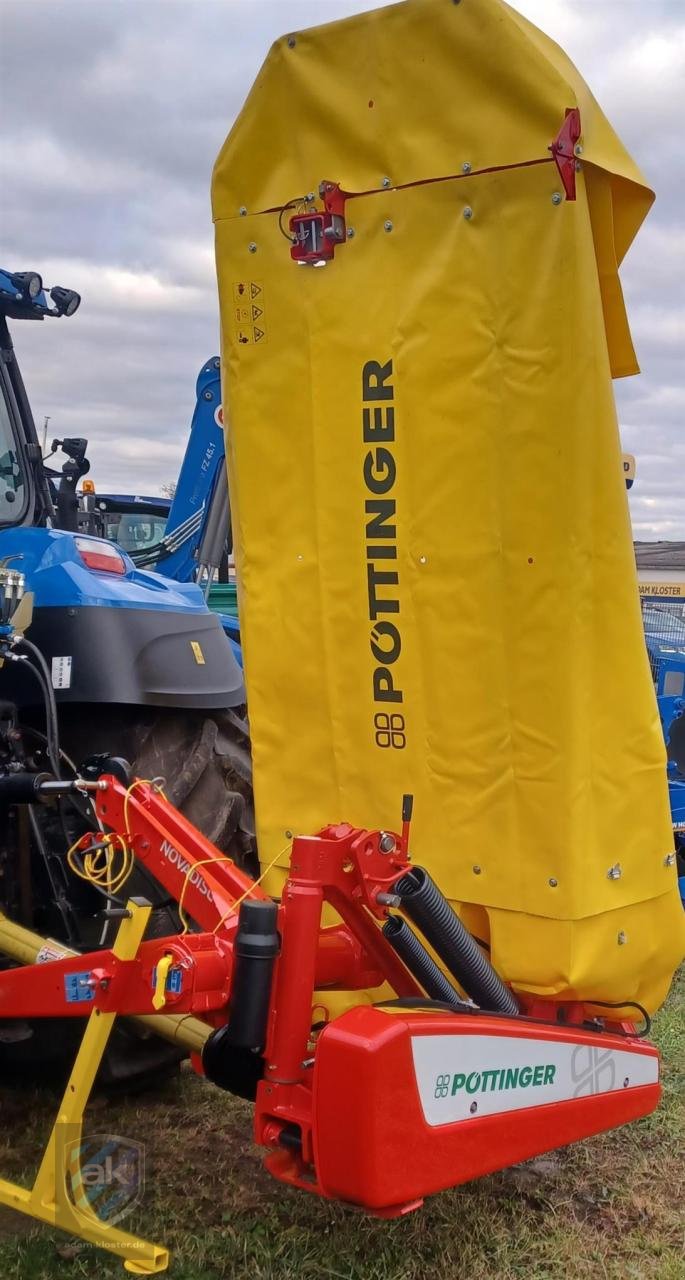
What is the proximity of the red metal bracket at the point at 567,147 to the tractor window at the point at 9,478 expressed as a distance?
90.2 inches

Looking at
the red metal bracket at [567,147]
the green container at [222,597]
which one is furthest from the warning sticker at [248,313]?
the green container at [222,597]

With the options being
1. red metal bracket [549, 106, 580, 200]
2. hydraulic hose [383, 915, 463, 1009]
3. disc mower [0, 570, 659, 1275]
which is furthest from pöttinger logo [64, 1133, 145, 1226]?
red metal bracket [549, 106, 580, 200]

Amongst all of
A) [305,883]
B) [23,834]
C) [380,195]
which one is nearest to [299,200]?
[380,195]

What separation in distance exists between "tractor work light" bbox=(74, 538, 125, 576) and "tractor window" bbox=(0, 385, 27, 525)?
2.63 ft

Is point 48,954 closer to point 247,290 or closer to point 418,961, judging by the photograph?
point 418,961

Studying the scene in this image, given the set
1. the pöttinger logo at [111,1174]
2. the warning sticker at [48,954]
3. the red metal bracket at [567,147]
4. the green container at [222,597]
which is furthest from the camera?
the green container at [222,597]

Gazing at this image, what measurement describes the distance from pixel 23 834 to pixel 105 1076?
735mm

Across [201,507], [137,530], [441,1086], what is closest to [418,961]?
[441,1086]

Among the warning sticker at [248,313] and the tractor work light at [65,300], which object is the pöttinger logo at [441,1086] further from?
the tractor work light at [65,300]

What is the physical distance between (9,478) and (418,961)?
2.35 metres

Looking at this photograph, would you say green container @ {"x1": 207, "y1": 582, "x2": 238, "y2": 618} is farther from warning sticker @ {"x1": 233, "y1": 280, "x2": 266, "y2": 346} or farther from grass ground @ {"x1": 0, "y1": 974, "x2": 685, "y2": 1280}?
warning sticker @ {"x1": 233, "y1": 280, "x2": 266, "y2": 346}

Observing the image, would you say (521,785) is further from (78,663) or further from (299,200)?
(299,200)

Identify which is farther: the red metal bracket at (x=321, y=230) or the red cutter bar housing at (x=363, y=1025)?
the red metal bracket at (x=321, y=230)

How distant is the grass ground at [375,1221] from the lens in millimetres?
2416
